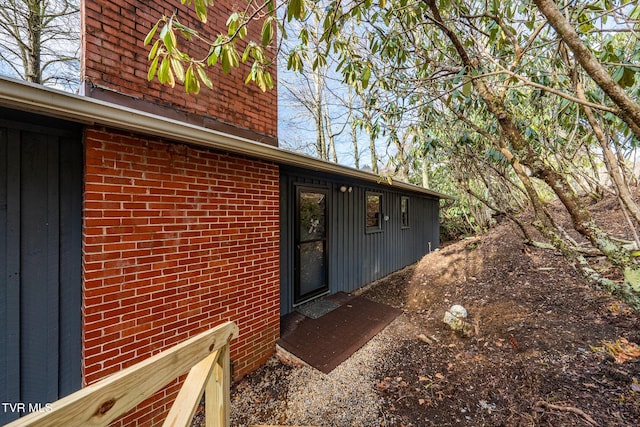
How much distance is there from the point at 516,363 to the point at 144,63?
197 inches

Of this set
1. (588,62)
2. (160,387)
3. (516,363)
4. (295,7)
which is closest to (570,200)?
(588,62)

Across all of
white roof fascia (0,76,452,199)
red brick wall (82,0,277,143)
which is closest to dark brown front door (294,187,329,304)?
red brick wall (82,0,277,143)

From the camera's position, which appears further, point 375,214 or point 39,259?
point 375,214

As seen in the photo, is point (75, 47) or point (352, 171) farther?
point (75, 47)

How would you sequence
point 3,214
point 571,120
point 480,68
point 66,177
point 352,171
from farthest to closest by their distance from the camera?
point 352,171 < point 571,120 < point 480,68 < point 66,177 < point 3,214

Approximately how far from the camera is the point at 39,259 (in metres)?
1.96

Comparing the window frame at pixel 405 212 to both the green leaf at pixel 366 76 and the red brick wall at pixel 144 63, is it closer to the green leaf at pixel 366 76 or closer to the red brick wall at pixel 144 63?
the red brick wall at pixel 144 63

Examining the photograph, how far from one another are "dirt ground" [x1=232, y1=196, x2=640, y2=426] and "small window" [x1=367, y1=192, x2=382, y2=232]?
7.24ft

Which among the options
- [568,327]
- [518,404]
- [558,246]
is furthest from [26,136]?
[568,327]

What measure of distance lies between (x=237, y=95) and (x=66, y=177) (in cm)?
188

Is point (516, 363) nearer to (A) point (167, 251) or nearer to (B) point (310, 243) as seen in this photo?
(B) point (310, 243)

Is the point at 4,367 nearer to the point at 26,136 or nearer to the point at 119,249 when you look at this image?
the point at 119,249

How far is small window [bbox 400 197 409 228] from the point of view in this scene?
27.1 feet

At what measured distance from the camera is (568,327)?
3.28 meters
